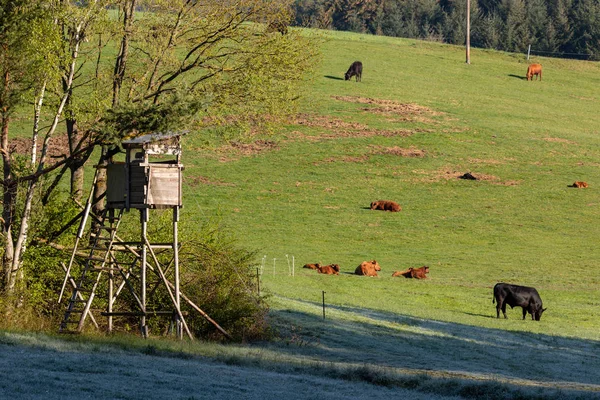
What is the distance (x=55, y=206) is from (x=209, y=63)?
7.37 metres

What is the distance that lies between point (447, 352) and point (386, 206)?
28.3m

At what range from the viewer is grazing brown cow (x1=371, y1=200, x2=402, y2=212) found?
53.4 meters

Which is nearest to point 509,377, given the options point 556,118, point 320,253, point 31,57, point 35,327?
point 35,327

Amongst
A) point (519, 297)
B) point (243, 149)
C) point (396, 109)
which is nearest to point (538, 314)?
point (519, 297)

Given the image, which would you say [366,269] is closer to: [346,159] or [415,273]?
[415,273]

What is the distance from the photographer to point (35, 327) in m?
24.5

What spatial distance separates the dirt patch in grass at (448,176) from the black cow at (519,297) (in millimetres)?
26631

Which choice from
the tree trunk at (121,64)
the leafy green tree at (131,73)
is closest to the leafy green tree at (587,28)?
the leafy green tree at (131,73)

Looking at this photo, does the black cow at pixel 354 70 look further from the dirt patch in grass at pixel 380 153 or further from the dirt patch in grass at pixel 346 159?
the dirt patch in grass at pixel 346 159

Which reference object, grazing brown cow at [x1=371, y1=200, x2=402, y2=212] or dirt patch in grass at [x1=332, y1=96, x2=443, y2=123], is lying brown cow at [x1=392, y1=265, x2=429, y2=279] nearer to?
grazing brown cow at [x1=371, y1=200, x2=402, y2=212]

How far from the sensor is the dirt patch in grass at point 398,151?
64.4 meters

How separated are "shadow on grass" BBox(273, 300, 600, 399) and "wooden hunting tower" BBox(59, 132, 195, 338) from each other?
12.3 feet

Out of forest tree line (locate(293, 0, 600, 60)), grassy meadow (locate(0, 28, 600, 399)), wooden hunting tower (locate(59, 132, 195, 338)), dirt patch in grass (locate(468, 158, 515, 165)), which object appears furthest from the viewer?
forest tree line (locate(293, 0, 600, 60))

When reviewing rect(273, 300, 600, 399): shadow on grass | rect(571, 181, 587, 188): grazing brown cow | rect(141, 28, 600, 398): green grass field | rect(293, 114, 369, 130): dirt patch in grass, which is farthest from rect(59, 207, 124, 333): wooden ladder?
rect(293, 114, 369, 130): dirt patch in grass
